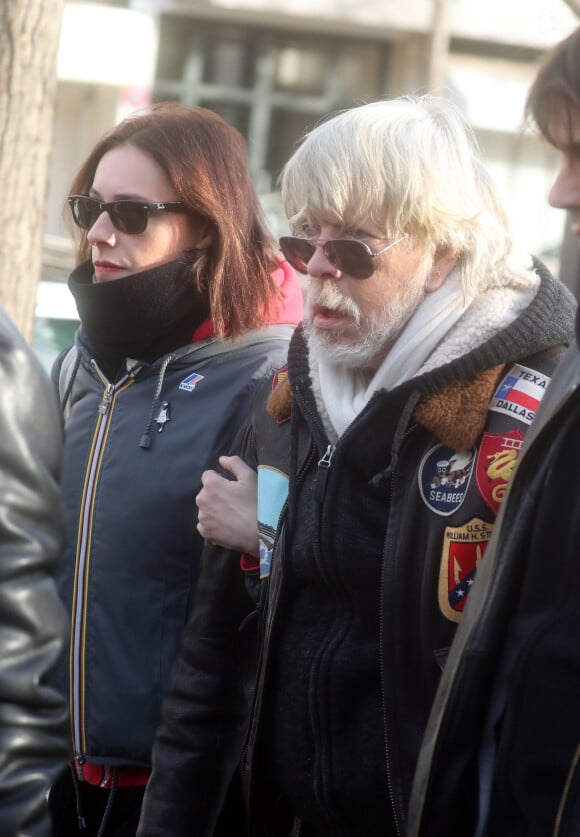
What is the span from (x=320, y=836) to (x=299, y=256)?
120cm

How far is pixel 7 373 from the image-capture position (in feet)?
6.24

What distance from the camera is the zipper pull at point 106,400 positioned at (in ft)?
10.6

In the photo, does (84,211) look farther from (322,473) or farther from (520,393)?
(520,393)

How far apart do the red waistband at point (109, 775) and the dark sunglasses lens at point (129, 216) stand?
1.34m

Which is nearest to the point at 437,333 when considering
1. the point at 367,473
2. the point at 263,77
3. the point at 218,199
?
the point at 367,473

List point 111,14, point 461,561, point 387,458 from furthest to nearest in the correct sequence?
point 111,14 → point 387,458 → point 461,561

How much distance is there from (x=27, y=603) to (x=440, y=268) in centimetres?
116

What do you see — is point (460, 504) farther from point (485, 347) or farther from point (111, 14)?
point (111, 14)

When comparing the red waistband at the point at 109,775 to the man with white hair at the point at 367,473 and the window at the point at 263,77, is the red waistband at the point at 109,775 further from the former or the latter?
the window at the point at 263,77

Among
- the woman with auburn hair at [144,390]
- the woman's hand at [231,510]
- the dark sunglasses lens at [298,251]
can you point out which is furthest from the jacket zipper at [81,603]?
the dark sunglasses lens at [298,251]

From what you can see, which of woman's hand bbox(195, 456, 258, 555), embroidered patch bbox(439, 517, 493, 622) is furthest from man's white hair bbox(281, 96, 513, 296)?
woman's hand bbox(195, 456, 258, 555)

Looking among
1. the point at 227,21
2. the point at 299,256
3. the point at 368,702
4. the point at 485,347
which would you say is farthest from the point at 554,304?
the point at 227,21

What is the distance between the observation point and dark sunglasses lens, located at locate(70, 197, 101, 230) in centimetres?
336

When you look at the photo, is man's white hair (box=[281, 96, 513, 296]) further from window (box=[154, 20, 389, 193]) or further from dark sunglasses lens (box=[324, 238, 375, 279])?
window (box=[154, 20, 389, 193])
